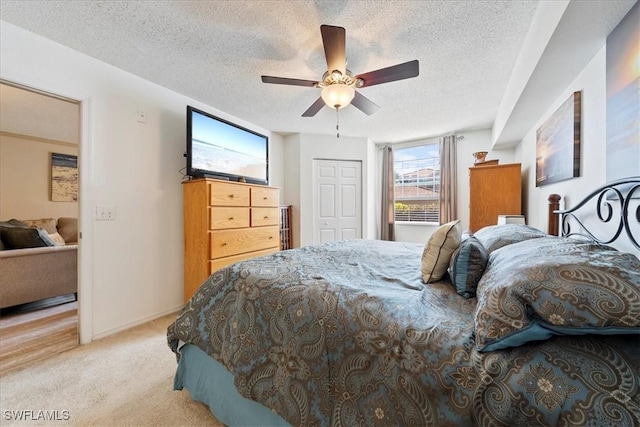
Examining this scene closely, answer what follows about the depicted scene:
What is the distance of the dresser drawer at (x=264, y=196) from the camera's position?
3.10 meters

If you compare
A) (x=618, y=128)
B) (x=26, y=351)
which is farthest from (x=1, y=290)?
(x=618, y=128)

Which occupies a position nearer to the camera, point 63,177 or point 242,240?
point 242,240

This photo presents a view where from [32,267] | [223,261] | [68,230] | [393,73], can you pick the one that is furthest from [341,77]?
[68,230]

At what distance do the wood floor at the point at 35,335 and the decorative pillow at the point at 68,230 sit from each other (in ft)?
6.35

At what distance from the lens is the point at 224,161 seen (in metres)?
3.03

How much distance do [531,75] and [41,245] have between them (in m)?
5.03

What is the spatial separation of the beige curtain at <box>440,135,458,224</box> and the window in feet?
0.86

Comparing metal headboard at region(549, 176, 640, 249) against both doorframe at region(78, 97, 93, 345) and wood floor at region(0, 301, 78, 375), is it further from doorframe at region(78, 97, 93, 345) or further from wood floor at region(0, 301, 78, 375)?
wood floor at region(0, 301, 78, 375)

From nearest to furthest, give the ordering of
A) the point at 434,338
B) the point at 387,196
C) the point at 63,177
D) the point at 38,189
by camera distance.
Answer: the point at 434,338, the point at 38,189, the point at 63,177, the point at 387,196

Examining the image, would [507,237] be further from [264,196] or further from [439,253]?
[264,196]

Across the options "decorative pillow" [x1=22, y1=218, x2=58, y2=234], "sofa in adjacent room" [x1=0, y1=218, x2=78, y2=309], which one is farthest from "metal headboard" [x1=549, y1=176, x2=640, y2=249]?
"decorative pillow" [x1=22, y1=218, x2=58, y2=234]

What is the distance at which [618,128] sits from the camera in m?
1.24

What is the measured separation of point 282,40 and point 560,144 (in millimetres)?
2290

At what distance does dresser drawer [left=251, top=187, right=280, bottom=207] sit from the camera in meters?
3.10
